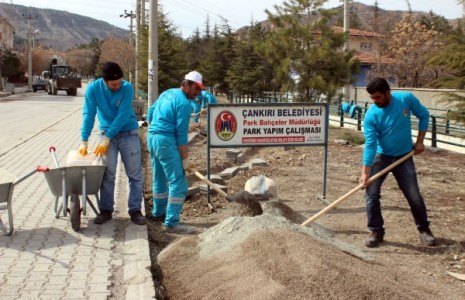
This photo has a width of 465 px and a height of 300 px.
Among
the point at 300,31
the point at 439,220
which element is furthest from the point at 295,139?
the point at 300,31

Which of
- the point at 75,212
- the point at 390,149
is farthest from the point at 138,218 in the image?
the point at 390,149

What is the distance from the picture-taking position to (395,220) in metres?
6.67

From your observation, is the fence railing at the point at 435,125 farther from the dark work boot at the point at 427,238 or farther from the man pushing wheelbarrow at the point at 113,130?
the man pushing wheelbarrow at the point at 113,130

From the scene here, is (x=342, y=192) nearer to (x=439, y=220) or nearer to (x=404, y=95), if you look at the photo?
(x=439, y=220)

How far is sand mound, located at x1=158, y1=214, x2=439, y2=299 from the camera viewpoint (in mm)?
3818

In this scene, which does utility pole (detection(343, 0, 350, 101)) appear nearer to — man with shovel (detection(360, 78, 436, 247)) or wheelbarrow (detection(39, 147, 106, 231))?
man with shovel (detection(360, 78, 436, 247))

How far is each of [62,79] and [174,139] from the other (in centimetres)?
4454

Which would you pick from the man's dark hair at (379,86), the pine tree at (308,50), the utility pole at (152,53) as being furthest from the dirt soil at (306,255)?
the pine tree at (308,50)

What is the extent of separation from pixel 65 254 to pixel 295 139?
370cm

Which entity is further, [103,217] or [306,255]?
[103,217]

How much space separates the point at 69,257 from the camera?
4.98 meters

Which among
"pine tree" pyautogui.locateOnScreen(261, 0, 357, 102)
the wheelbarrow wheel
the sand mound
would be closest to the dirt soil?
the sand mound

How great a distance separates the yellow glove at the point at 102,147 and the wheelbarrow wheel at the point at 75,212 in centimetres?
50

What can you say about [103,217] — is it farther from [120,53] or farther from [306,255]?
[120,53]
